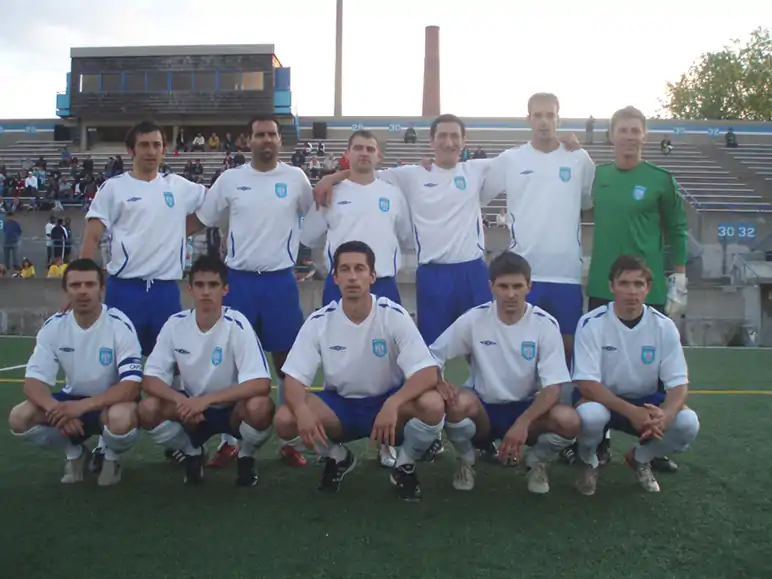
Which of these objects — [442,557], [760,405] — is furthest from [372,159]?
[760,405]

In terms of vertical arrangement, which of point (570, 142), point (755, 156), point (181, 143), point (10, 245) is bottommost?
point (10, 245)

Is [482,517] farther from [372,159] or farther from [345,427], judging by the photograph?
[372,159]

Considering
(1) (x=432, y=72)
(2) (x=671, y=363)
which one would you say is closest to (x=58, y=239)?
(2) (x=671, y=363)

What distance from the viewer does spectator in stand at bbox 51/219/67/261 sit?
16406 mm

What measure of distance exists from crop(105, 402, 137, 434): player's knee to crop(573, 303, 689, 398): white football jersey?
244cm

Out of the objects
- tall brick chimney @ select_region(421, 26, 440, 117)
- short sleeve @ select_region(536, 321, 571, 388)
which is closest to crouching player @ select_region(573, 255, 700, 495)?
short sleeve @ select_region(536, 321, 571, 388)

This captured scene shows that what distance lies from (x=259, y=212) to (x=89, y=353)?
140cm

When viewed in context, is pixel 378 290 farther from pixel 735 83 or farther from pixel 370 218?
pixel 735 83

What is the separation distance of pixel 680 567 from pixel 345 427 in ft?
5.88

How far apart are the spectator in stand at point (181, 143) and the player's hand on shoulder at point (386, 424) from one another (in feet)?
95.6

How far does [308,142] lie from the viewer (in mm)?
30531

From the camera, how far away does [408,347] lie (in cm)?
390

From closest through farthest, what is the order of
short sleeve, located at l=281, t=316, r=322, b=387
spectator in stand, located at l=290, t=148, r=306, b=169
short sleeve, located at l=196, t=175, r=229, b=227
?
1. short sleeve, located at l=281, t=316, r=322, b=387
2. short sleeve, located at l=196, t=175, r=229, b=227
3. spectator in stand, located at l=290, t=148, r=306, b=169

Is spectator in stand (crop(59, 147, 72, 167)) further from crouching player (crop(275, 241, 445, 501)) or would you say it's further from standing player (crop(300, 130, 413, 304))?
crouching player (crop(275, 241, 445, 501))
